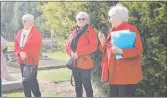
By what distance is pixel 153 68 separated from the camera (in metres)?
5.00

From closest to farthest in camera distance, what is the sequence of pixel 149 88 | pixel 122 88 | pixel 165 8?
1. pixel 122 88
2. pixel 165 8
3. pixel 149 88

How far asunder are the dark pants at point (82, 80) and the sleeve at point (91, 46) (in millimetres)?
272

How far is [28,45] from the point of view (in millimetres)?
4789

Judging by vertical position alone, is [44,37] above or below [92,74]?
above

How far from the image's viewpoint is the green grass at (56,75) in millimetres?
4984

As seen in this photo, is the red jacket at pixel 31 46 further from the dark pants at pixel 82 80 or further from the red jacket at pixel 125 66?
the red jacket at pixel 125 66

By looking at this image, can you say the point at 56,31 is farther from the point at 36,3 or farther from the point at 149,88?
the point at 149,88

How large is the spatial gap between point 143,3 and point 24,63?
1911 millimetres

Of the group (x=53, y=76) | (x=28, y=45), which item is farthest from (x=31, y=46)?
(x=53, y=76)

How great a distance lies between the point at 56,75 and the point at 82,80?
0.46m

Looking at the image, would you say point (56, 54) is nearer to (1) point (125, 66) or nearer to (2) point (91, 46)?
(2) point (91, 46)

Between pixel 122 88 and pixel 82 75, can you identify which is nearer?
pixel 122 88

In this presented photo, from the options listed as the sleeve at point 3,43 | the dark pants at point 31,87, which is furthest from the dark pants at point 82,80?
Result: the sleeve at point 3,43

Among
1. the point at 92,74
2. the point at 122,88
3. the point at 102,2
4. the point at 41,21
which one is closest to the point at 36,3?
the point at 41,21
